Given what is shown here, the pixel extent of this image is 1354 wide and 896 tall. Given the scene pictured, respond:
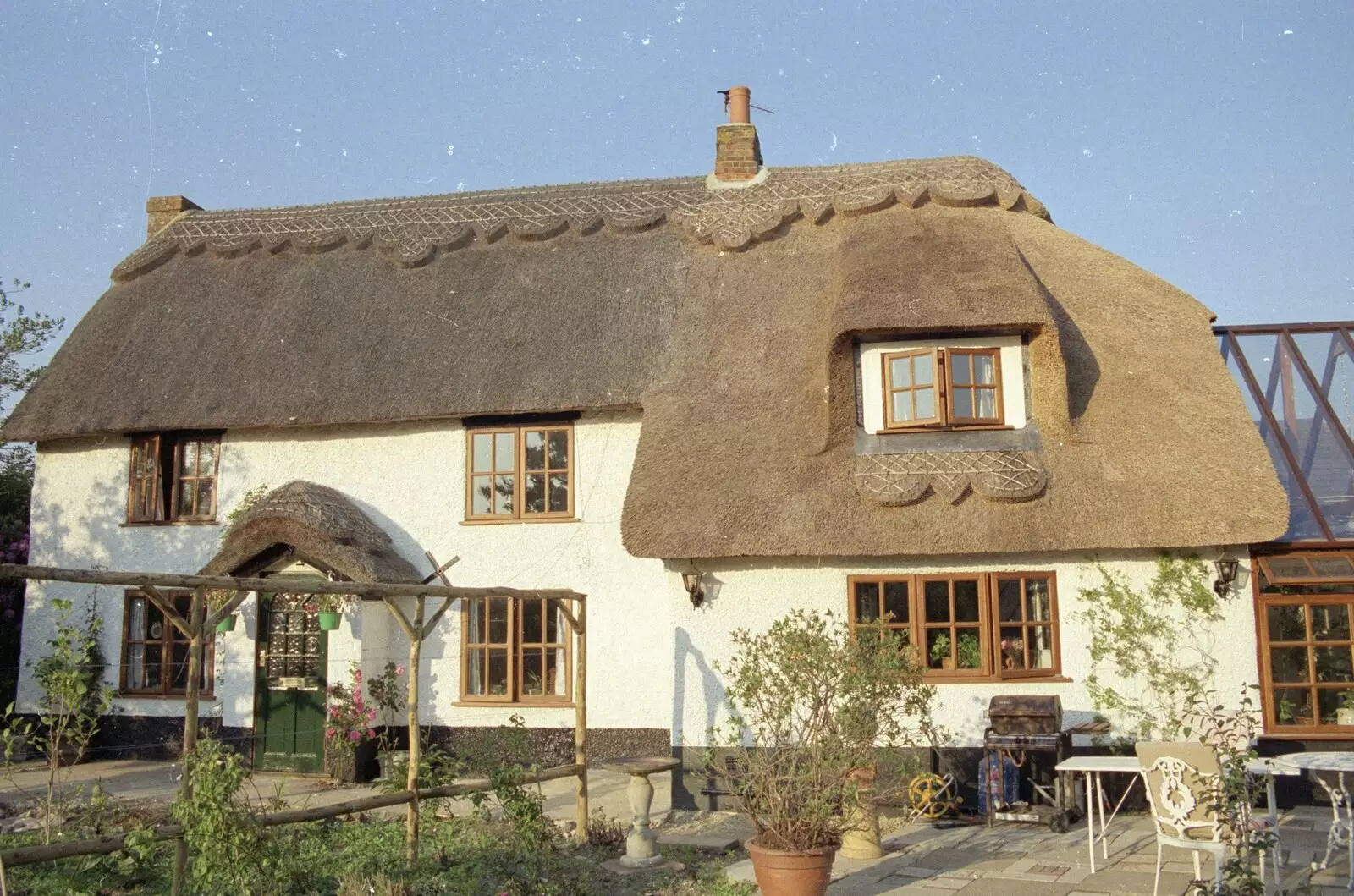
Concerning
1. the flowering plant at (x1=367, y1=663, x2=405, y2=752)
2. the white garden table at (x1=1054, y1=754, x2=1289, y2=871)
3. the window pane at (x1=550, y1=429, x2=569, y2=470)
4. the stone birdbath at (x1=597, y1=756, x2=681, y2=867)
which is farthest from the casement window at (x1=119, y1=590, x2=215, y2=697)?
the white garden table at (x1=1054, y1=754, x2=1289, y2=871)

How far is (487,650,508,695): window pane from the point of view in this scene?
13.8m

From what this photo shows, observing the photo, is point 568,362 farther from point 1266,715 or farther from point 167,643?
point 1266,715

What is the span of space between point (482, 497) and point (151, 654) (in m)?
4.83

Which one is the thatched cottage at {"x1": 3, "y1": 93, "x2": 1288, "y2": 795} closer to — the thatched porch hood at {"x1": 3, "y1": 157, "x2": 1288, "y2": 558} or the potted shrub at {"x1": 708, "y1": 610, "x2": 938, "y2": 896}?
the thatched porch hood at {"x1": 3, "y1": 157, "x2": 1288, "y2": 558}

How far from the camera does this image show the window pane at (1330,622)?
1103cm

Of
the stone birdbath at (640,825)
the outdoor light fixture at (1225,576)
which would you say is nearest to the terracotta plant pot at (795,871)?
the stone birdbath at (640,825)

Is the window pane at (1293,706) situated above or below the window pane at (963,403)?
below

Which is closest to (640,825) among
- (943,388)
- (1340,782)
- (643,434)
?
(1340,782)

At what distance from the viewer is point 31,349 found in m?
21.8

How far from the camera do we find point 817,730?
7691 millimetres

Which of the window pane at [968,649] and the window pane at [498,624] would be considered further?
the window pane at [498,624]

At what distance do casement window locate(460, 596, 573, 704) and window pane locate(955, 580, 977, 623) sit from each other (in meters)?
4.57

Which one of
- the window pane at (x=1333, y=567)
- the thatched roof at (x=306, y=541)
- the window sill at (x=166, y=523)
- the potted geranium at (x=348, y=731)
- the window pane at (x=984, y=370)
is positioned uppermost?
the window pane at (x=984, y=370)

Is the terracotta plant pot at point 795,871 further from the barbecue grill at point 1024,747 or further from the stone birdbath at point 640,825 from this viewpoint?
the barbecue grill at point 1024,747
